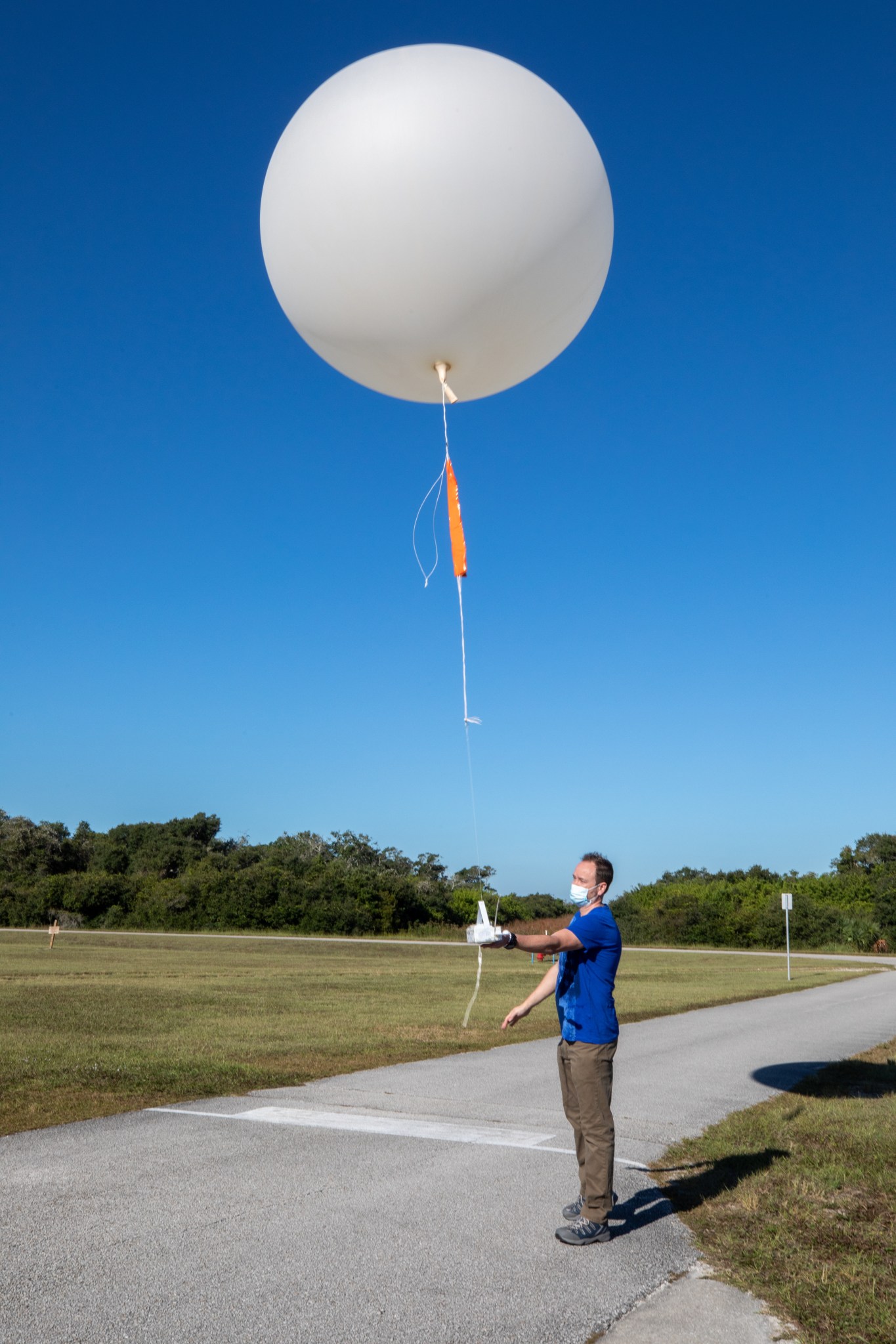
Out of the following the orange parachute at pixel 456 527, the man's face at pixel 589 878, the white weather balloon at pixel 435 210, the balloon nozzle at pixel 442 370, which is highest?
the white weather balloon at pixel 435 210

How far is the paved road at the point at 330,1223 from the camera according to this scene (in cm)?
361

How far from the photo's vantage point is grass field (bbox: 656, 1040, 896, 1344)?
3.93m

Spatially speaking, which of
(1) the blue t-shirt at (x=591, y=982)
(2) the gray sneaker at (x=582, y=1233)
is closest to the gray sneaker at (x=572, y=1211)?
(2) the gray sneaker at (x=582, y=1233)

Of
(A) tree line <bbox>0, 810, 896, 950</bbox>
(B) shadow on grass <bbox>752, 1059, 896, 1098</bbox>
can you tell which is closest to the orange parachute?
(B) shadow on grass <bbox>752, 1059, 896, 1098</bbox>

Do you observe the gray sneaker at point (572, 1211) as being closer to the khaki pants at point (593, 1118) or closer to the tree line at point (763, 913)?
the khaki pants at point (593, 1118)

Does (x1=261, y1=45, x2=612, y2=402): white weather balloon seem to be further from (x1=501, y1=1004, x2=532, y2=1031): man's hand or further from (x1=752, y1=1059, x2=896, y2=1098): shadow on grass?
(x1=752, y1=1059, x2=896, y2=1098): shadow on grass

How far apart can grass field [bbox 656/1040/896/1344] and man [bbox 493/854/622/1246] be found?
0.61m

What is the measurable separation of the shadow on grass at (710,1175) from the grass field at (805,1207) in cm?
1

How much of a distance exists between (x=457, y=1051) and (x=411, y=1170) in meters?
5.38

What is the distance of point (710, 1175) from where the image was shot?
5.91 m

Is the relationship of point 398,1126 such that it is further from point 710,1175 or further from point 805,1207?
point 805,1207

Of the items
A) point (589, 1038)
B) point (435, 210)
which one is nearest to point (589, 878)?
point (589, 1038)

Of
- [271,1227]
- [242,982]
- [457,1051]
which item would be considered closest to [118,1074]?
[457,1051]

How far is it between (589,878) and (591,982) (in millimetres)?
509
